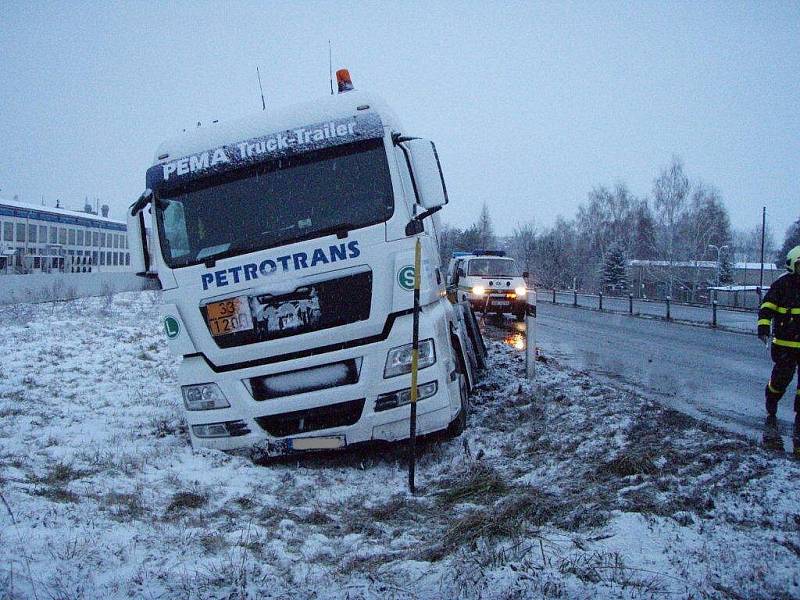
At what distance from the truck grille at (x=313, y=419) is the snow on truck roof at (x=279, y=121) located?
256 cm

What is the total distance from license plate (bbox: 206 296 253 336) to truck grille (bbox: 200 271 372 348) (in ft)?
0.14

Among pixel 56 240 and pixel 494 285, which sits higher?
pixel 56 240

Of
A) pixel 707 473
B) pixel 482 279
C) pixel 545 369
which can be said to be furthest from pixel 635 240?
pixel 707 473

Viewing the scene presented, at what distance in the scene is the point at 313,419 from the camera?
16.3 ft

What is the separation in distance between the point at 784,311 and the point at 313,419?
4.77 meters

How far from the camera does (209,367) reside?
503 centimetres

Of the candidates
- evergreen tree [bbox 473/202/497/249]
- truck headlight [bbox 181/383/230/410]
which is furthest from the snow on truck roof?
evergreen tree [bbox 473/202/497/249]

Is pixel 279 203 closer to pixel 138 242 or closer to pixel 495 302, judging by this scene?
pixel 138 242

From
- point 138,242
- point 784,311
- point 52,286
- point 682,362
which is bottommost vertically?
point 682,362

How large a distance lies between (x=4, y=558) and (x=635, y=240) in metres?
77.6

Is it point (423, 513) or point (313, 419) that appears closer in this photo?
point (423, 513)

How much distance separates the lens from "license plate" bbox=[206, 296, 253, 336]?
16.0ft

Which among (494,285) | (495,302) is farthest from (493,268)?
(495,302)

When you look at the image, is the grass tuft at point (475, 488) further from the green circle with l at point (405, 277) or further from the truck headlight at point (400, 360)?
the green circle with l at point (405, 277)
